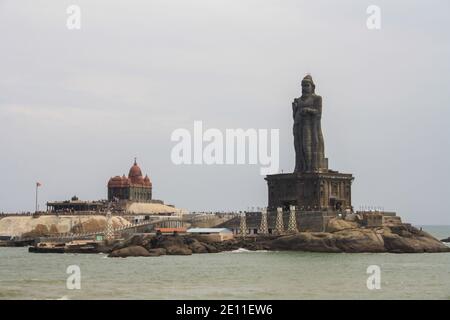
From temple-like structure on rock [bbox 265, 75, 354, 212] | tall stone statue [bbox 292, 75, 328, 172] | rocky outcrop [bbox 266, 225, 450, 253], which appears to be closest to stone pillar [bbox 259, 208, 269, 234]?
temple-like structure on rock [bbox 265, 75, 354, 212]

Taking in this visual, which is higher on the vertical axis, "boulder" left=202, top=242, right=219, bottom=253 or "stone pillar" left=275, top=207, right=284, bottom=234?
"stone pillar" left=275, top=207, right=284, bottom=234

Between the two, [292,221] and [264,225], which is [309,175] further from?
[264,225]

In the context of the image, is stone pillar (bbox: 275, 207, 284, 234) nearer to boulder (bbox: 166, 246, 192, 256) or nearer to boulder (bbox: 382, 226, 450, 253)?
boulder (bbox: 382, 226, 450, 253)

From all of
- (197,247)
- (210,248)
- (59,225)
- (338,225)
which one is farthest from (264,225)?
(59,225)

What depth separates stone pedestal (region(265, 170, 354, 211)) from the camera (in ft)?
524

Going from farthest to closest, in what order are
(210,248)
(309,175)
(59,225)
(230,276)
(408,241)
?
1. (59,225)
2. (309,175)
3. (408,241)
4. (210,248)
5. (230,276)

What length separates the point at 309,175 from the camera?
161000 millimetres

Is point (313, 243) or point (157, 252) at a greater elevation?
point (313, 243)

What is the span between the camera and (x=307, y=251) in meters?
142

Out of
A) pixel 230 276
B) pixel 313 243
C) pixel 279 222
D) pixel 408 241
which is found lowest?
pixel 230 276

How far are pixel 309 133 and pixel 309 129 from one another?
0.71 meters

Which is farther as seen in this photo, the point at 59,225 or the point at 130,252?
the point at 59,225
